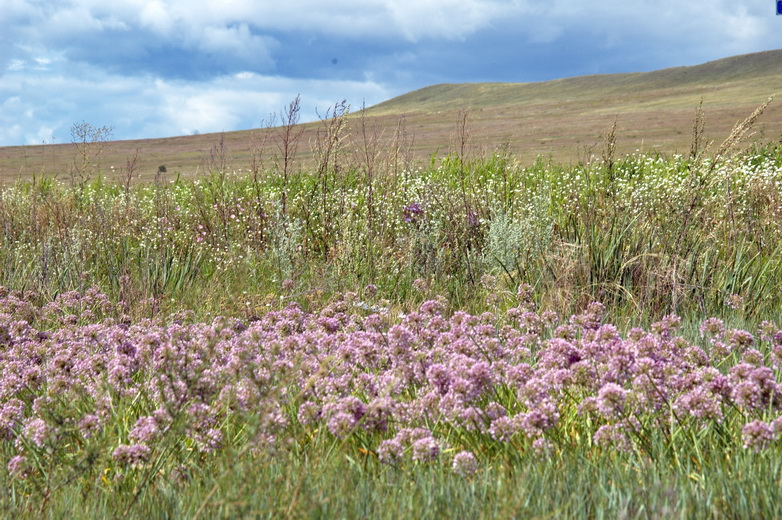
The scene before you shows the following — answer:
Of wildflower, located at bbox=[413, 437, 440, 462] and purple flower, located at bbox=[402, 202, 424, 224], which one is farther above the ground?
purple flower, located at bbox=[402, 202, 424, 224]

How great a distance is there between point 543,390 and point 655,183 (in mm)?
9621

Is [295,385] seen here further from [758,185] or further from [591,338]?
[758,185]

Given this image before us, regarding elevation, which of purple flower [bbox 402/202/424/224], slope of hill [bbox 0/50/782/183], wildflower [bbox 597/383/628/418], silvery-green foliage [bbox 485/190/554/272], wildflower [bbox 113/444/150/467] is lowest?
wildflower [bbox 113/444/150/467]

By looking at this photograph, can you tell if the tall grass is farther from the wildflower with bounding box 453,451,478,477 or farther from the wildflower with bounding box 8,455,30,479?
the wildflower with bounding box 453,451,478,477

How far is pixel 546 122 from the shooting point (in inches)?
2440

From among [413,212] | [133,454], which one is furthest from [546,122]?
[133,454]

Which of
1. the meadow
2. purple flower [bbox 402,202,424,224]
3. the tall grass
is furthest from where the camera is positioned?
purple flower [bbox 402,202,424,224]

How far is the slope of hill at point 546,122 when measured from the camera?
3269cm

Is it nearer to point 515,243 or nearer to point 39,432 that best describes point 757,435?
point 39,432

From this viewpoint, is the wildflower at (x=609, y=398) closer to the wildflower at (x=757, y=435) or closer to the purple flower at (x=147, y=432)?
the wildflower at (x=757, y=435)

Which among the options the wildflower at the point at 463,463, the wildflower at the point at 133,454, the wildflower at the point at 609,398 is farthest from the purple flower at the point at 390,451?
the wildflower at the point at 133,454

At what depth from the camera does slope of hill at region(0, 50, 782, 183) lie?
107 feet

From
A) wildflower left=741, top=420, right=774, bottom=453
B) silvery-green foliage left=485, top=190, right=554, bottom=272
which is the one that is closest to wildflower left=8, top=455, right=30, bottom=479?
wildflower left=741, top=420, right=774, bottom=453

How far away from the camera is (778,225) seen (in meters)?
7.90
